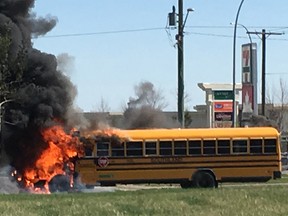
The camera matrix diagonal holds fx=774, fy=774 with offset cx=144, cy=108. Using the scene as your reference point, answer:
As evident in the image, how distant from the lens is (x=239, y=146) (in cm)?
3011

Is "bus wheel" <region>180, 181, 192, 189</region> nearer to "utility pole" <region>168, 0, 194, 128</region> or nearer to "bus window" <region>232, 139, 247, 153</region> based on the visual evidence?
"bus window" <region>232, 139, 247, 153</region>

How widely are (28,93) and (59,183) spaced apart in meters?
4.80

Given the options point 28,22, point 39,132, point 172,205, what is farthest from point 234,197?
point 28,22

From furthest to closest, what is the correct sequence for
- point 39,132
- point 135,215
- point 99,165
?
1. point 39,132
2. point 99,165
3. point 135,215

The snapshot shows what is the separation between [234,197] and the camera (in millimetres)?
19828

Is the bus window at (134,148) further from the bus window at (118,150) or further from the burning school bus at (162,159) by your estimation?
the bus window at (118,150)

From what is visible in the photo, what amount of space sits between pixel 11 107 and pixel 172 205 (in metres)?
15.8

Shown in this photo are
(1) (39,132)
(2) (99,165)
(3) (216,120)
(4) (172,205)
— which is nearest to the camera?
(4) (172,205)

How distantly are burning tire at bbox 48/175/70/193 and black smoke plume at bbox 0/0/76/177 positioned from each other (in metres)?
1.50

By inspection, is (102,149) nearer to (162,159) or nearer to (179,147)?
(162,159)

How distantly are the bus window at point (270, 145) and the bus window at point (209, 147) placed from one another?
6.65ft

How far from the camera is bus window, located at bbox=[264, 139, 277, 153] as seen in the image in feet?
98.8

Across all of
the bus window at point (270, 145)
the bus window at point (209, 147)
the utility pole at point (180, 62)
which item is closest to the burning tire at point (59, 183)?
Answer: the bus window at point (209, 147)

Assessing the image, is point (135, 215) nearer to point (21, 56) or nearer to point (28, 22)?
point (21, 56)
